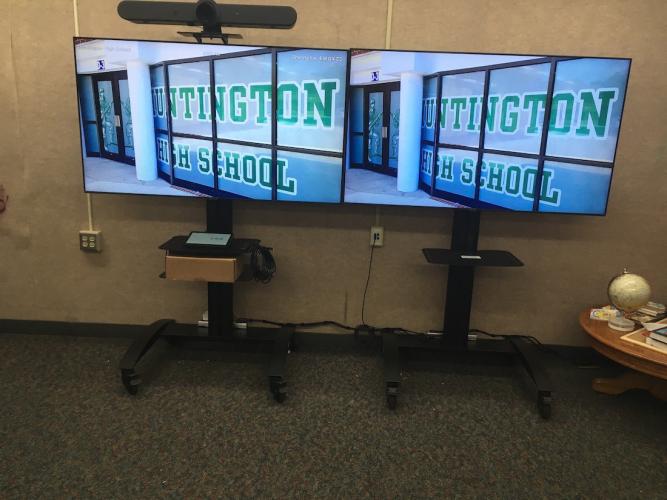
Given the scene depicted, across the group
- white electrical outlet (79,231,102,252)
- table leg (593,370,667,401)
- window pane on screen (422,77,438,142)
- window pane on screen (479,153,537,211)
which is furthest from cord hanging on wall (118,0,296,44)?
table leg (593,370,667,401)

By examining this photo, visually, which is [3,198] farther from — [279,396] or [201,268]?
[279,396]

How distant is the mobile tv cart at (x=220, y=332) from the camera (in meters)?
2.32

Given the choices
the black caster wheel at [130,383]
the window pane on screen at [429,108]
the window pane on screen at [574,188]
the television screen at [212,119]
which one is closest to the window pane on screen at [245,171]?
the television screen at [212,119]

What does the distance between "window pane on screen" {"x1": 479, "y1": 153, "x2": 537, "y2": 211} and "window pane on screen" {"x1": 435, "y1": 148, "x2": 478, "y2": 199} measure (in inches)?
1.8

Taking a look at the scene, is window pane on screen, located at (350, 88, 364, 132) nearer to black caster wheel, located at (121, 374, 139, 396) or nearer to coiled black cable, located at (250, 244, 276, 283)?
coiled black cable, located at (250, 244, 276, 283)

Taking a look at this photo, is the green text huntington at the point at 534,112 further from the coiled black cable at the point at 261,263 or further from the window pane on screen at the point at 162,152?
the window pane on screen at the point at 162,152

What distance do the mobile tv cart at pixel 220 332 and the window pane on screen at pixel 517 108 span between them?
1.32 metres

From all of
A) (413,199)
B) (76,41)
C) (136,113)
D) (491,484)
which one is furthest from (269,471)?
(76,41)

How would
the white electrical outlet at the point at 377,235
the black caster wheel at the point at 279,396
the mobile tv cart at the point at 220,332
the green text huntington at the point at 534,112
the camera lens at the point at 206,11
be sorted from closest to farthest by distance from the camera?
1. the camera lens at the point at 206,11
2. the green text huntington at the point at 534,112
3. the black caster wheel at the point at 279,396
4. the mobile tv cart at the point at 220,332
5. the white electrical outlet at the point at 377,235

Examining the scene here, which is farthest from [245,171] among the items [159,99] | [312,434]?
[312,434]

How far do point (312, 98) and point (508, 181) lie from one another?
Result: 3.10 ft

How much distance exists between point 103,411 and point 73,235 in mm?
1078

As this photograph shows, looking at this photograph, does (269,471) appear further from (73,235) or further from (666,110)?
(666,110)

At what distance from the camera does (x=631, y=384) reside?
219 cm
